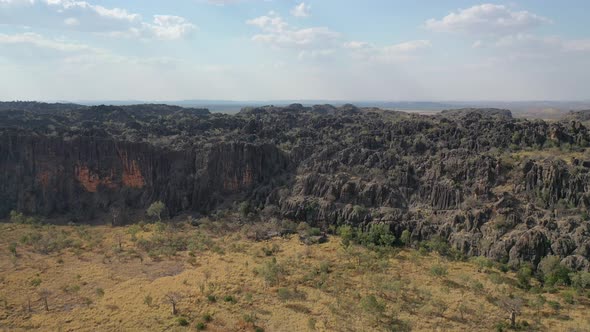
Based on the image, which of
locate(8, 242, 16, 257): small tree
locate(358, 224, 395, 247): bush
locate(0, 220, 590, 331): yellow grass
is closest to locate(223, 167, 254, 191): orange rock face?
locate(0, 220, 590, 331): yellow grass

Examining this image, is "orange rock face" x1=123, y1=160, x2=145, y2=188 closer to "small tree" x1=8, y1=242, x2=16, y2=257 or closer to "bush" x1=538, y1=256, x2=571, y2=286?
"small tree" x1=8, y1=242, x2=16, y2=257

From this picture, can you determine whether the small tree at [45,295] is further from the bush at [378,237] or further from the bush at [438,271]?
the bush at [438,271]

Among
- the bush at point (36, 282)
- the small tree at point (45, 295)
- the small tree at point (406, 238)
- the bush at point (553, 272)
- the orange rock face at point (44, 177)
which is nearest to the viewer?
the small tree at point (45, 295)

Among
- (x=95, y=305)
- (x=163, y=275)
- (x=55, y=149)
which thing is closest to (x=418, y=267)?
(x=163, y=275)

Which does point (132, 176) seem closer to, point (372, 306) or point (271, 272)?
point (271, 272)

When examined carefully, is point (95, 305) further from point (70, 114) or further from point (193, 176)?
point (70, 114)

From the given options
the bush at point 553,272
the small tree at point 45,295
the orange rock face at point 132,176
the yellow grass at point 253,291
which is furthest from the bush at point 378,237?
the orange rock face at point 132,176
